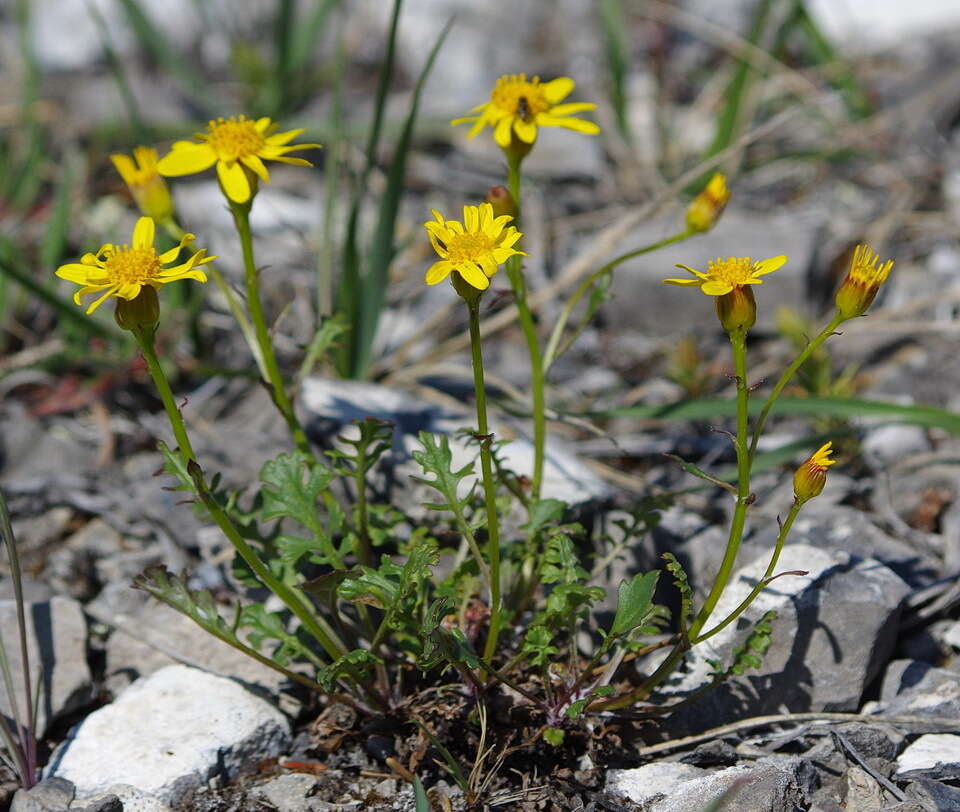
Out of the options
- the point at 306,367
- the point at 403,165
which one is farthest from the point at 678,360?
the point at 306,367

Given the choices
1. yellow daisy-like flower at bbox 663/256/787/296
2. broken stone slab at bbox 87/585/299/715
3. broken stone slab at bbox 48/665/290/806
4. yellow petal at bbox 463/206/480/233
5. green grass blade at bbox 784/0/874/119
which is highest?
green grass blade at bbox 784/0/874/119

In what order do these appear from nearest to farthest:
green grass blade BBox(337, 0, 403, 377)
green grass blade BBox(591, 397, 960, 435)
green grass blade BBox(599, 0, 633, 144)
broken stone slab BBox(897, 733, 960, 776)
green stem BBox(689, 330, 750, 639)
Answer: green stem BBox(689, 330, 750, 639)
broken stone slab BBox(897, 733, 960, 776)
green grass blade BBox(591, 397, 960, 435)
green grass blade BBox(337, 0, 403, 377)
green grass blade BBox(599, 0, 633, 144)

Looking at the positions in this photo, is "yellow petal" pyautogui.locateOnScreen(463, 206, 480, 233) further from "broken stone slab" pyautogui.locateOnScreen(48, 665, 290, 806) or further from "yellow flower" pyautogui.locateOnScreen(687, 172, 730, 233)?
"broken stone slab" pyautogui.locateOnScreen(48, 665, 290, 806)

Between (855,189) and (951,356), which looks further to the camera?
(855,189)

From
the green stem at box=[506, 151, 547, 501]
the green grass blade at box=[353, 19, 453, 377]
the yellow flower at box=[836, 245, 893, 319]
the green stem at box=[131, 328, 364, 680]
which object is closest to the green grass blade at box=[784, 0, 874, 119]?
the green grass blade at box=[353, 19, 453, 377]

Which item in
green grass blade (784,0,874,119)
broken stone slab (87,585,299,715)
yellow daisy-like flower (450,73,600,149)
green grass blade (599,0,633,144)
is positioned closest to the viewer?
yellow daisy-like flower (450,73,600,149)

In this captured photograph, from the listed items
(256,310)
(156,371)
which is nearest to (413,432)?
(256,310)

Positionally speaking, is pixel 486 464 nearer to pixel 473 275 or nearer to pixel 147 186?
pixel 473 275

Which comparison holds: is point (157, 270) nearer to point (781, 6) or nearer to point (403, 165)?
point (403, 165)
